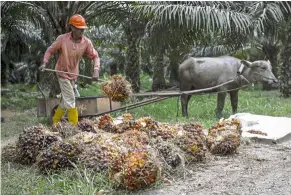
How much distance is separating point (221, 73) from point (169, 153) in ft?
16.4

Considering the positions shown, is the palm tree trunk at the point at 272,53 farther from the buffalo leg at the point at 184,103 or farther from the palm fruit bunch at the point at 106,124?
the palm fruit bunch at the point at 106,124

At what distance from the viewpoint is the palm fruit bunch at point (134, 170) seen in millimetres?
4234

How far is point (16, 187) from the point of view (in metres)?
4.50

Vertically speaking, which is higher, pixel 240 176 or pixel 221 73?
pixel 221 73

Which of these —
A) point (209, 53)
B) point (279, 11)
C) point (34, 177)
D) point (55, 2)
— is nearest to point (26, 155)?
point (34, 177)

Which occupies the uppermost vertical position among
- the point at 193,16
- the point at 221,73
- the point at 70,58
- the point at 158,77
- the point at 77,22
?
the point at 193,16

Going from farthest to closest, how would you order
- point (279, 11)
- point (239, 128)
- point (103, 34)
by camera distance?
point (103, 34)
point (279, 11)
point (239, 128)

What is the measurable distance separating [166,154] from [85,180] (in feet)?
3.25

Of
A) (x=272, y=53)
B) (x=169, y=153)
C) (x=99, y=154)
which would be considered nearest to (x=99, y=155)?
(x=99, y=154)

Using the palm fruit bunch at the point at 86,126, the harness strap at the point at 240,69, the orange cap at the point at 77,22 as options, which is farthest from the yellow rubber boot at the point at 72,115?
the harness strap at the point at 240,69

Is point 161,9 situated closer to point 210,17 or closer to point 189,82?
point 210,17

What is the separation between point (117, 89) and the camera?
6426mm

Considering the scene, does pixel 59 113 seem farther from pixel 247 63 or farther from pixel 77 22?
pixel 247 63

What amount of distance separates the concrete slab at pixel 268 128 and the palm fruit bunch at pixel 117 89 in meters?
1.77
